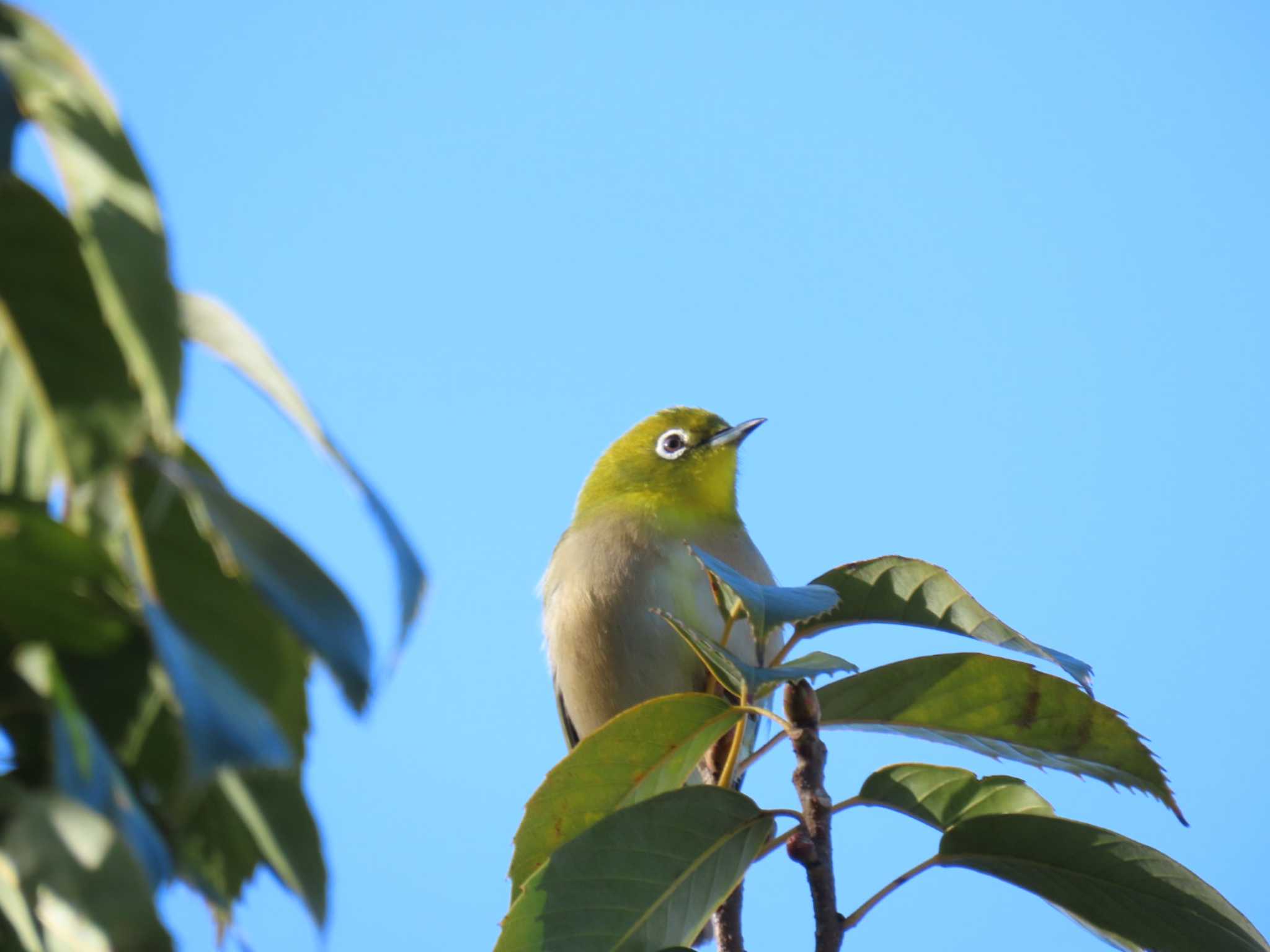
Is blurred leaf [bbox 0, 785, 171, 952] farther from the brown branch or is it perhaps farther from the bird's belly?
the bird's belly

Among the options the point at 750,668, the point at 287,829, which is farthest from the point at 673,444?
the point at 287,829

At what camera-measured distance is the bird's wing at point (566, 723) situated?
4988 mm

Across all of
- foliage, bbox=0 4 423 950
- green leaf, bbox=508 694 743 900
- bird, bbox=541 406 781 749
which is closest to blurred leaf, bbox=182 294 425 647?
foliage, bbox=0 4 423 950

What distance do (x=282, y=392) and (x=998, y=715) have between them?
1.42 meters

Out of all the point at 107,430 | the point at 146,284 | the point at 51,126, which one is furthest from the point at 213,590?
the point at 51,126

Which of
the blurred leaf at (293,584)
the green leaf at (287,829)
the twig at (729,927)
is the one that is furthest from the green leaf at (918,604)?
the blurred leaf at (293,584)

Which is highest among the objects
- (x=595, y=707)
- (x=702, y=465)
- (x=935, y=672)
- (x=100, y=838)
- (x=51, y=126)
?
(x=702, y=465)

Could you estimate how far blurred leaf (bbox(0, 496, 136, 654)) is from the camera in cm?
93

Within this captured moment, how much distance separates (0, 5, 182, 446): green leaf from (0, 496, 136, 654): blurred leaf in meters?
0.11

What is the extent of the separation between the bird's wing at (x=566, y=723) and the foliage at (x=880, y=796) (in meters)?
2.86

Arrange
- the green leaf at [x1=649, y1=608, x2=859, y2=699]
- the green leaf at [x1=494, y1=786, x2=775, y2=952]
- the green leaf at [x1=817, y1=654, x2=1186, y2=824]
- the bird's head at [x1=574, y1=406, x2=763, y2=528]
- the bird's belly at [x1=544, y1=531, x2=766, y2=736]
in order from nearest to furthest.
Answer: the green leaf at [x1=649, y1=608, x2=859, y2=699] → the green leaf at [x1=494, y1=786, x2=775, y2=952] → the green leaf at [x1=817, y1=654, x2=1186, y2=824] → the bird's belly at [x1=544, y1=531, x2=766, y2=736] → the bird's head at [x1=574, y1=406, x2=763, y2=528]

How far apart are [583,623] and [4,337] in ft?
11.9

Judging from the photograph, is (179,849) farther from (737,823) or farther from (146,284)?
(737,823)

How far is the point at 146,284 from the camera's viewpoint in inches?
34.1
